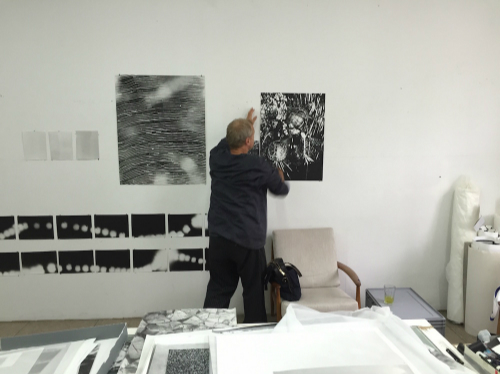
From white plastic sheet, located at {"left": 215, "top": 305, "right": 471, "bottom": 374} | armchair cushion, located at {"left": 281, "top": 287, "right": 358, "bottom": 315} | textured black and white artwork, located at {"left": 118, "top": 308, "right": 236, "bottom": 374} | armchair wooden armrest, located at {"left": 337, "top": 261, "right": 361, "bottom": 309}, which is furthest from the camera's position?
armchair wooden armrest, located at {"left": 337, "top": 261, "right": 361, "bottom": 309}

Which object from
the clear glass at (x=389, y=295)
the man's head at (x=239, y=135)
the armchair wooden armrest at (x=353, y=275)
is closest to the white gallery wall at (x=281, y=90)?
the armchair wooden armrest at (x=353, y=275)

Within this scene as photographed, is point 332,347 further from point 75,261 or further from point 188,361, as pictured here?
point 75,261

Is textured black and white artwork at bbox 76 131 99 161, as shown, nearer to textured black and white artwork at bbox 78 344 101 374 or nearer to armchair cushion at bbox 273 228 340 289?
armchair cushion at bbox 273 228 340 289

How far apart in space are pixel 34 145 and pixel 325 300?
258 centimetres

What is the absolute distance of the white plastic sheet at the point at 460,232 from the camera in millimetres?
2904

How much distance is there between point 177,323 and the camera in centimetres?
128

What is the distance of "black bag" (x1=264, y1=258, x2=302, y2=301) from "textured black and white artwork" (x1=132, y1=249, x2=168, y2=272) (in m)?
0.95

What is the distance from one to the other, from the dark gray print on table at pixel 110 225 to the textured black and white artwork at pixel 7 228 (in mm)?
665

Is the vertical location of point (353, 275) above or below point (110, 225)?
below

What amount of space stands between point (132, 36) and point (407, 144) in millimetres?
2433

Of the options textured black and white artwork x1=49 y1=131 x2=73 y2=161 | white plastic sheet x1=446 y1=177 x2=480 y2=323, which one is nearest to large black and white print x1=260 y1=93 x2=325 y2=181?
white plastic sheet x1=446 y1=177 x2=480 y2=323

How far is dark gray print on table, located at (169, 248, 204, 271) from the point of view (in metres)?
2.96

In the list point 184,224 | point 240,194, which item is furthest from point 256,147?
point 184,224

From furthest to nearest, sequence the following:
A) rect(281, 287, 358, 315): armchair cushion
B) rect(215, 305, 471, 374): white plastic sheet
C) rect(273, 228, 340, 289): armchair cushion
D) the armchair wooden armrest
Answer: rect(273, 228, 340, 289): armchair cushion, the armchair wooden armrest, rect(281, 287, 358, 315): armchair cushion, rect(215, 305, 471, 374): white plastic sheet
